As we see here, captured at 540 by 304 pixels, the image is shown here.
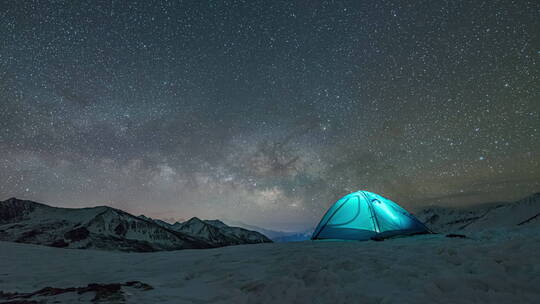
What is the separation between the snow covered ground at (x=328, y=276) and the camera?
3.51 meters

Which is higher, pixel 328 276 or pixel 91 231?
pixel 328 276

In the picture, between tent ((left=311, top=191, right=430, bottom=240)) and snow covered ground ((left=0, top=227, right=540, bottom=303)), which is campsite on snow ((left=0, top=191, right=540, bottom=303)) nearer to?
snow covered ground ((left=0, top=227, right=540, bottom=303))

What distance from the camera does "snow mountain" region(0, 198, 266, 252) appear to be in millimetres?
132125

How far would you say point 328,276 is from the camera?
4359 millimetres

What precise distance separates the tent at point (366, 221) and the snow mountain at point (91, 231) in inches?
5826

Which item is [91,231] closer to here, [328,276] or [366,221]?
[366,221]

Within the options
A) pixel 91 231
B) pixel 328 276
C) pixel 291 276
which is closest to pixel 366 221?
pixel 328 276

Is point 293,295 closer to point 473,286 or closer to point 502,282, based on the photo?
point 473,286

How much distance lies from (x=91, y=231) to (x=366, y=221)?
187 meters

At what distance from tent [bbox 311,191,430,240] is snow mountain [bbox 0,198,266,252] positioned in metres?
148

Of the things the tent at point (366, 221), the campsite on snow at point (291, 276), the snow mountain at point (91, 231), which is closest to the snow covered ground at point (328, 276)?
the campsite on snow at point (291, 276)

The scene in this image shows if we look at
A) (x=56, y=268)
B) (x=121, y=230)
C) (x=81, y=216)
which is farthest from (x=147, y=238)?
(x=56, y=268)

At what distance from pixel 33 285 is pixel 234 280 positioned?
406 centimetres

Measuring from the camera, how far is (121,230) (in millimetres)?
170125
